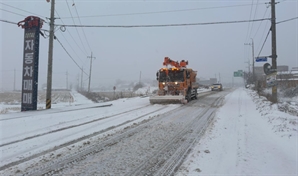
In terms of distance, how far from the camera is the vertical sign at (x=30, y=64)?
14727 mm

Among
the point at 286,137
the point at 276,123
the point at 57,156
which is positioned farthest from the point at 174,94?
the point at 57,156

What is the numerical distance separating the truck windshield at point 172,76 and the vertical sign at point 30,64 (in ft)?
30.3

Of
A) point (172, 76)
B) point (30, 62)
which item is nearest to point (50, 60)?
point (30, 62)

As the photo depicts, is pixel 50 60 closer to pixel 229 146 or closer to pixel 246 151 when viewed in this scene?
pixel 229 146

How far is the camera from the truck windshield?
1889 cm

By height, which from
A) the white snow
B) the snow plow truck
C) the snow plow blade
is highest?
the snow plow truck

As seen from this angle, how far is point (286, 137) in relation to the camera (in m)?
6.71

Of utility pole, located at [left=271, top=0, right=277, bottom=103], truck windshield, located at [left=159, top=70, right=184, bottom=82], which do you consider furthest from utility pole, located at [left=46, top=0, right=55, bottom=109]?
utility pole, located at [left=271, top=0, right=277, bottom=103]

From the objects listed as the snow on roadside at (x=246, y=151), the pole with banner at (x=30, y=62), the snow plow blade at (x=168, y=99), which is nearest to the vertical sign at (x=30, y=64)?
the pole with banner at (x=30, y=62)

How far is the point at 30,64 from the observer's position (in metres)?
14.7

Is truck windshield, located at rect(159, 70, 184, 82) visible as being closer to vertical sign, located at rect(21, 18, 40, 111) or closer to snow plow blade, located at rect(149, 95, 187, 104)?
snow plow blade, located at rect(149, 95, 187, 104)

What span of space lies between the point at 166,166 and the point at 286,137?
4.11 m

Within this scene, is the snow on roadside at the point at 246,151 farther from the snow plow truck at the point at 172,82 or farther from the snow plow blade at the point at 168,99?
the snow plow truck at the point at 172,82

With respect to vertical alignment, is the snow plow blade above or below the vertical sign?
below
